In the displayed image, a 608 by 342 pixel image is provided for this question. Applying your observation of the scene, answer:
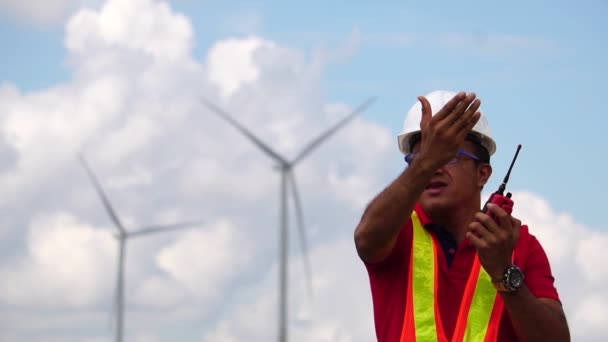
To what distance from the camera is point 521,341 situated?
8844 millimetres

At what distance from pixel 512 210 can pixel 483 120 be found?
4.31ft

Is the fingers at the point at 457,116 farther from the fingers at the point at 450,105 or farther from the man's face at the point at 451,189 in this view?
the man's face at the point at 451,189

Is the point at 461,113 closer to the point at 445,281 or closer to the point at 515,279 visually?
the point at 515,279

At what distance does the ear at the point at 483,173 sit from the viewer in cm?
964

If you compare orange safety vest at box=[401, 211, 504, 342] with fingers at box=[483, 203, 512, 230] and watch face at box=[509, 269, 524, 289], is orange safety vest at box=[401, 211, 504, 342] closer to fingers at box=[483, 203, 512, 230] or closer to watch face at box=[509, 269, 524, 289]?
watch face at box=[509, 269, 524, 289]

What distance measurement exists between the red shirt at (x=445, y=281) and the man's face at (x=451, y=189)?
8.9 inches

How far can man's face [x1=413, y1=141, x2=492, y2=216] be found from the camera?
30.7 ft

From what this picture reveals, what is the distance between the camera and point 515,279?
851cm

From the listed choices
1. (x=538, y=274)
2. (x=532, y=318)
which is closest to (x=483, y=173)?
(x=538, y=274)

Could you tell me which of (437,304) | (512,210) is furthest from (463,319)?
(512,210)

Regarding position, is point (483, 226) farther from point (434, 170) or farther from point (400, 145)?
point (400, 145)

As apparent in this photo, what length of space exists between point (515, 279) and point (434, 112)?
4.44ft

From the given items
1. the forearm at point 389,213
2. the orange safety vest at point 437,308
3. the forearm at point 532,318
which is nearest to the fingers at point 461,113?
the forearm at point 389,213

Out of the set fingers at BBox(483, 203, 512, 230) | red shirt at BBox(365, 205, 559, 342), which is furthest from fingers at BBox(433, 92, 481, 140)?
red shirt at BBox(365, 205, 559, 342)
